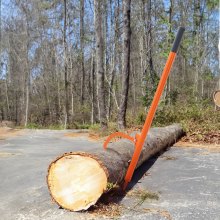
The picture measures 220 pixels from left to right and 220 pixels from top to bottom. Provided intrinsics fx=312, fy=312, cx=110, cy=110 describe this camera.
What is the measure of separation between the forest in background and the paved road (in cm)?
861

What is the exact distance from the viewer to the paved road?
10.6 ft

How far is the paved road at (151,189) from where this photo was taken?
3.23 meters

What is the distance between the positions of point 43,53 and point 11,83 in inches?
251

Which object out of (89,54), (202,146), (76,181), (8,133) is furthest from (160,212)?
(89,54)

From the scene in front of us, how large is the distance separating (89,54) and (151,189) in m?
25.2

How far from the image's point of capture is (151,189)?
4.10 m

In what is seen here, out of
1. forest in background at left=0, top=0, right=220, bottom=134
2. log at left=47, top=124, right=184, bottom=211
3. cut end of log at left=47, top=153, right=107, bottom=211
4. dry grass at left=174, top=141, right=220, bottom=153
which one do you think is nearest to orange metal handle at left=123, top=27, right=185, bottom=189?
log at left=47, top=124, right=184, bottom=211

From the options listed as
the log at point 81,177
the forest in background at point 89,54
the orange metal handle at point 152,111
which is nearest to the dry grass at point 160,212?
the log at point 81,177

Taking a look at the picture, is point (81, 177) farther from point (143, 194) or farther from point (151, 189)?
point (151, 189)

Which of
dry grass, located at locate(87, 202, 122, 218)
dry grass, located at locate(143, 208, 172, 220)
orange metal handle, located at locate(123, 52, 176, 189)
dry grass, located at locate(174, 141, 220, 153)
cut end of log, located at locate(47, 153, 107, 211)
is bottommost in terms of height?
dry grass, located at locate(143, 208, 172, 220)

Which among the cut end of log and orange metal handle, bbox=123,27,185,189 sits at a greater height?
orange metal handle, bbox=123,27,185,189

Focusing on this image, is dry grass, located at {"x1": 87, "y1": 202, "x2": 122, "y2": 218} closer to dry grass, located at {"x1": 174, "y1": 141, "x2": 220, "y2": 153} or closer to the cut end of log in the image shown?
the cut end of log


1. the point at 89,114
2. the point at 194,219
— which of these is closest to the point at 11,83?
the point at 89,114

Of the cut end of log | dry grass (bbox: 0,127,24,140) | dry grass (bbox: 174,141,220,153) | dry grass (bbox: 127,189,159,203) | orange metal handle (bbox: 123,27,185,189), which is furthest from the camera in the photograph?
dry grass (bbox: 0,127,24,140)
